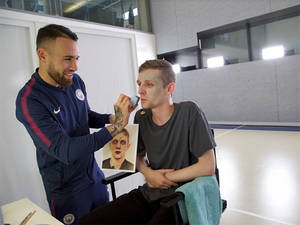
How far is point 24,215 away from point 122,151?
569mm

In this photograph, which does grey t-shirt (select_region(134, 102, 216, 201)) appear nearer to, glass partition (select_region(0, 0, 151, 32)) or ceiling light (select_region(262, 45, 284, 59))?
glass partition (select_region(0, 0, 151, 32))

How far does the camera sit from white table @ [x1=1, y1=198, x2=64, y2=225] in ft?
3.57

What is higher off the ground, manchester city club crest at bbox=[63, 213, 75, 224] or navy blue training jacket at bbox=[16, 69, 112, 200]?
navy blue training jacket at bbox=[16, 69, 112, 200]

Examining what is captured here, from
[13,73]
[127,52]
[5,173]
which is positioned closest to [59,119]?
[5,173]

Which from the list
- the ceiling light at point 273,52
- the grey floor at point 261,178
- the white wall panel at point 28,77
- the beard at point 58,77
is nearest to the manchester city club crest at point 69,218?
the beard at point 58,77

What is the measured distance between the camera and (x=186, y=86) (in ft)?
22.8

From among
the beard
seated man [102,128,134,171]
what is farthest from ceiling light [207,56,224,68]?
the beard

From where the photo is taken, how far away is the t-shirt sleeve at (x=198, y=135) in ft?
4.36

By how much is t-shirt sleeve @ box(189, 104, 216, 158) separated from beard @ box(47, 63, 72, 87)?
0.72 meters

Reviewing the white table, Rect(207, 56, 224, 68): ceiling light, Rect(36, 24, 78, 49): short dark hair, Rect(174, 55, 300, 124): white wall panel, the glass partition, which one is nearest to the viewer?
the white table

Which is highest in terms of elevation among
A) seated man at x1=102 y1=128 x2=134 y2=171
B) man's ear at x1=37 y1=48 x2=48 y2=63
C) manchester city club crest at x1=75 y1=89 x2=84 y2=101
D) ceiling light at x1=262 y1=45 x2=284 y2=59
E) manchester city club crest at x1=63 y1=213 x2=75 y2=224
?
ceiling light at x1=262 y1=45 x2=284 y2=59

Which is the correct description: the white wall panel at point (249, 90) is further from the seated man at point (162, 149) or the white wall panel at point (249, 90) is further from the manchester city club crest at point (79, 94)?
the manchester city club crest at point (79, 94)

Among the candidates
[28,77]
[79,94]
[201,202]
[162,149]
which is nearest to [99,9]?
[28,77]

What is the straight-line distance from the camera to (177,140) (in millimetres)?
1417
